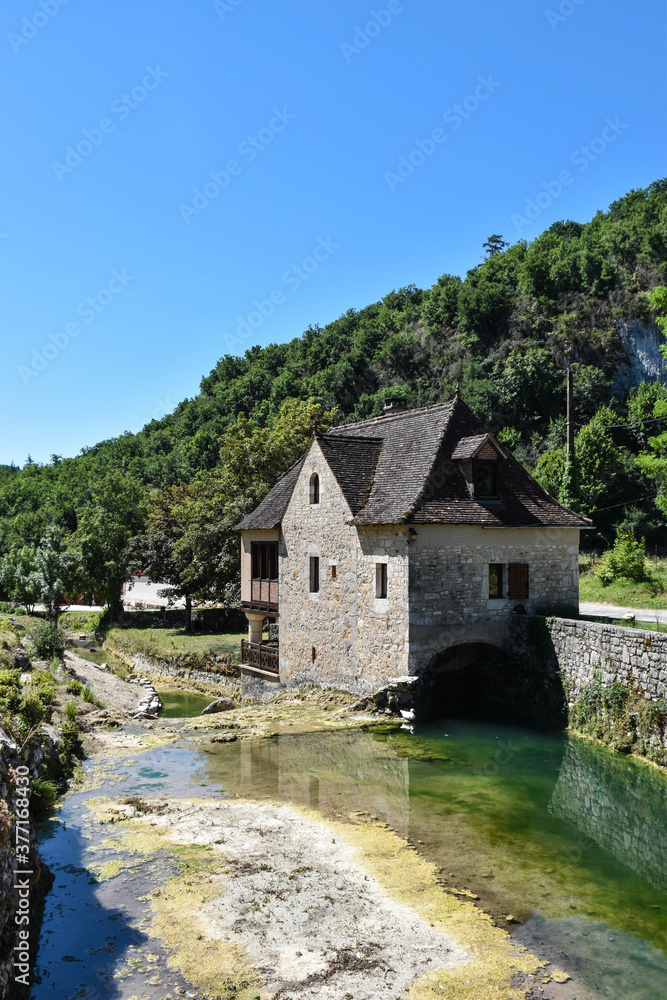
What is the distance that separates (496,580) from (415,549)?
3015 mm

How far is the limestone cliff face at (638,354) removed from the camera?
196 ft

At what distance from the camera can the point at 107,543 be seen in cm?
4791

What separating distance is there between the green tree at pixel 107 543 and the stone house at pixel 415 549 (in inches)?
1026

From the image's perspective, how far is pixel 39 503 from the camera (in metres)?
96.0

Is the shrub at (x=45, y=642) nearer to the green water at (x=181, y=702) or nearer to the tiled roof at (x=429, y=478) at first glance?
the green water at (x=181, y=702)

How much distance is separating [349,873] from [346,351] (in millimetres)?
81922

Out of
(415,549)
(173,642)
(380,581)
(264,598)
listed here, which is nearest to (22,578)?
(173,642)

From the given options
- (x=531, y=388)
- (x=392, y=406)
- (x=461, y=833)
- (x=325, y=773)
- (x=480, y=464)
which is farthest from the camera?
(x=531, y=388)

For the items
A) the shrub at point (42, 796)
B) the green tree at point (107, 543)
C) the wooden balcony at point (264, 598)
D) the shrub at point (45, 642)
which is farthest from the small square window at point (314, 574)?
the green tree at point (107, 543)

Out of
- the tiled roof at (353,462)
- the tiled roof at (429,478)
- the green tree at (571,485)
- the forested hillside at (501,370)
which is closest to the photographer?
the tiled roof at (429,478)

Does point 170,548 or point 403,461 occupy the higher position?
point 403,461

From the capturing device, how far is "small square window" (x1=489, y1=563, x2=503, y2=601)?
62.4 feet

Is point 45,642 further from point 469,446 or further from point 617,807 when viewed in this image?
point 617,807

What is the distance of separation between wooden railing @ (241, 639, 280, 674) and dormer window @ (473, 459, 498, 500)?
973 centimetres
